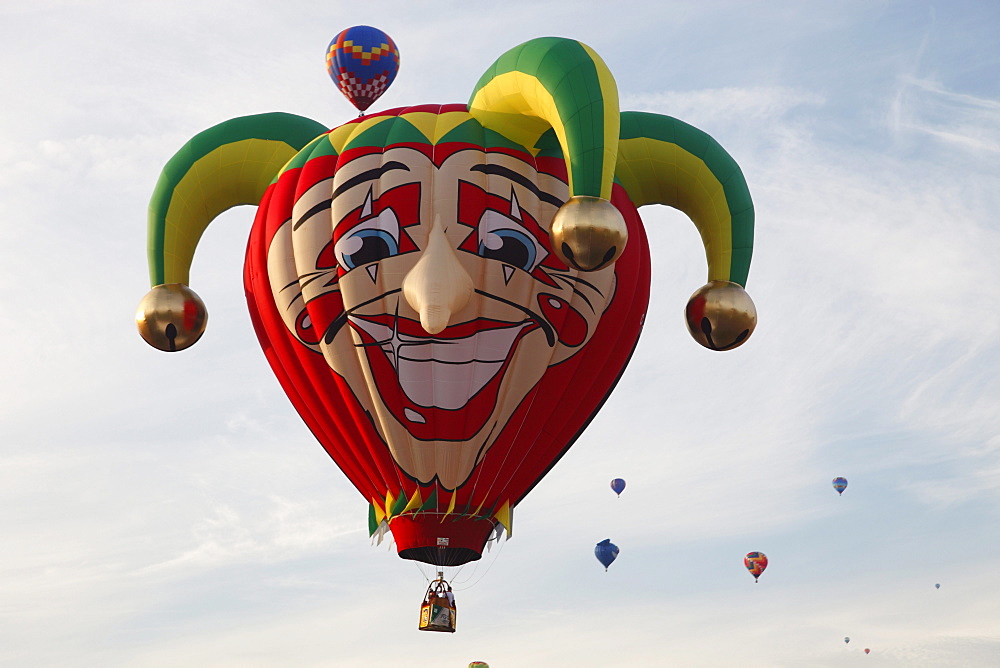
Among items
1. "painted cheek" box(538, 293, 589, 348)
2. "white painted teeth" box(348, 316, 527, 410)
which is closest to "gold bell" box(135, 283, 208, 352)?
"white painted teeth" box(348, 316, 527, 410)

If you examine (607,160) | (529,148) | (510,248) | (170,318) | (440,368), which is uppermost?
(529,148)

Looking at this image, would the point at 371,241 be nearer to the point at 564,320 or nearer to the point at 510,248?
the point at 510,248

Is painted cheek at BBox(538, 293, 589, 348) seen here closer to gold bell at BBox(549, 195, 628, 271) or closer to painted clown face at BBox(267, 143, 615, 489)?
painted clown face at BBox(267, 143, 615, 489)

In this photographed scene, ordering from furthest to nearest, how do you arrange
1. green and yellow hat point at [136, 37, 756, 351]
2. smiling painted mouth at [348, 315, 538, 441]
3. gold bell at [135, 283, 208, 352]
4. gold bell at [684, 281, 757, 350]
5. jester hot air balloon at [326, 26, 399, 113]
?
jester hot air balloon at [326, 26, 399, 113] → gold bell at [135, 283, 208, 352] → gold bell at [684, 281, 757, 350] → smiling painted mouth at [348, 315, 538, 441] → green and yellow hat point at [136, 37, 756, 351]

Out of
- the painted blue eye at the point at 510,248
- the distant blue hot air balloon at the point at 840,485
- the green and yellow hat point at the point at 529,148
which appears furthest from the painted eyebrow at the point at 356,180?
the distant blue hot air balloon at the point at 840,485

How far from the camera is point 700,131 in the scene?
1594 centimetres

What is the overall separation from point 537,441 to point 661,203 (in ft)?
9.22

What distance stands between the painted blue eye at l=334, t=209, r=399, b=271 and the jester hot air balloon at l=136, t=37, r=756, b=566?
13 millimetres

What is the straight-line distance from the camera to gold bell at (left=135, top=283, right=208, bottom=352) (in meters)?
15.9

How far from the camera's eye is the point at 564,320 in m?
14.8

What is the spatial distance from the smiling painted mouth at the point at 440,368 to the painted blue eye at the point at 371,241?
0.56 m

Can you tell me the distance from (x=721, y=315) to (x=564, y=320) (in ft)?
5.16

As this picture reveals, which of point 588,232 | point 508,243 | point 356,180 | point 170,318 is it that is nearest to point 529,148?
point 508,243

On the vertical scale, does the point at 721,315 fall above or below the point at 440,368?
above
